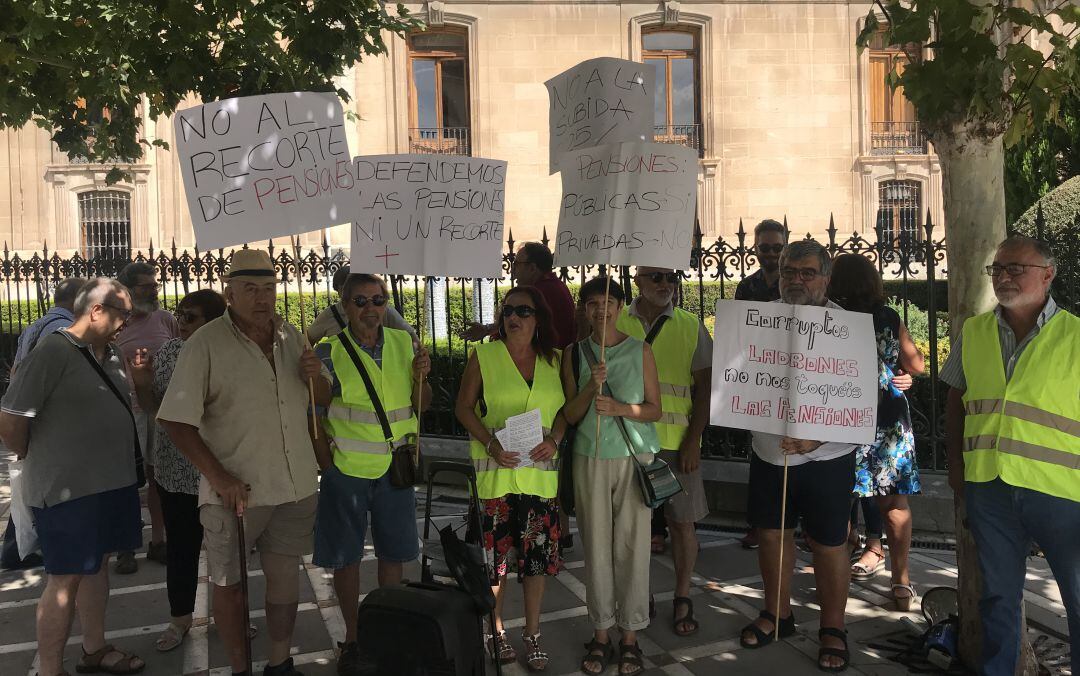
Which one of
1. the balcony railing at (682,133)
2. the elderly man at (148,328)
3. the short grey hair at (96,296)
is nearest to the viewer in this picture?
the short grey hair at (96,296)

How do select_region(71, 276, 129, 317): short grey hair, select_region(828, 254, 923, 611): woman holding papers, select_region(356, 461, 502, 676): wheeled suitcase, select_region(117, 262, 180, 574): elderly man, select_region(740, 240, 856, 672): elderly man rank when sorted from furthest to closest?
select_region(117, 262, 180, 574): elderly man → select_region(828, 254, 923, 611): woman holding papers → select_region(740, 240, 856, 672): elderly man → select_region(71, 276, 129, 317): short grey hair → select_region(356, 461, 502, 676): wheeled suitcase

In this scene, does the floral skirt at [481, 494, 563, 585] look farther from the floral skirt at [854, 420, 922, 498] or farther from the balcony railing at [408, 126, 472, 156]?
the balcony railing at [408, 126, 472, 156]

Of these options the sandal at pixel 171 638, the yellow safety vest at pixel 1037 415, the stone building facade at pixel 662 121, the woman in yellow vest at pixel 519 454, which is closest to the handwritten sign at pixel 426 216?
the woman in yellow vest at pixel 519 454

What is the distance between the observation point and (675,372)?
4.66 metres

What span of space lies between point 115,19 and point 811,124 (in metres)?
19.9

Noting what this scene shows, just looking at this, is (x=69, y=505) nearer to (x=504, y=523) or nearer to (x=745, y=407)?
(x=504, y=523)

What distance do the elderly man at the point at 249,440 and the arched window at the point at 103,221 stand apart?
2189 cm

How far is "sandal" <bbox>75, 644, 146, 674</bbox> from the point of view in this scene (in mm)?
4129

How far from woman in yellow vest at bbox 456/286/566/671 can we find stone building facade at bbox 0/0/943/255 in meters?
17.9

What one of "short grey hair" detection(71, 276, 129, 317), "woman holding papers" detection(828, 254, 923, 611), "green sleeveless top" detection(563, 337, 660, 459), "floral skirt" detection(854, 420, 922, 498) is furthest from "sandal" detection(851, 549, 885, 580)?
"short grey hair" detection(71, 276, 129, 317)

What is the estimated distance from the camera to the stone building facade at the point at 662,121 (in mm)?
22094

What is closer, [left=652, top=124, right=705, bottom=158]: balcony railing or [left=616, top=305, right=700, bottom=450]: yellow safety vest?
[left=616, top=305, right=700, bottom=450]: yellow safety vest

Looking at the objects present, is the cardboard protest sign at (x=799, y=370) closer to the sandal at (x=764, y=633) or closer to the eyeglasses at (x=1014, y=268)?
the eyeglasses at (x=1014, y=268)

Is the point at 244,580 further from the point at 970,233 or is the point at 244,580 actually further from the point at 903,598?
the point at 970,233
